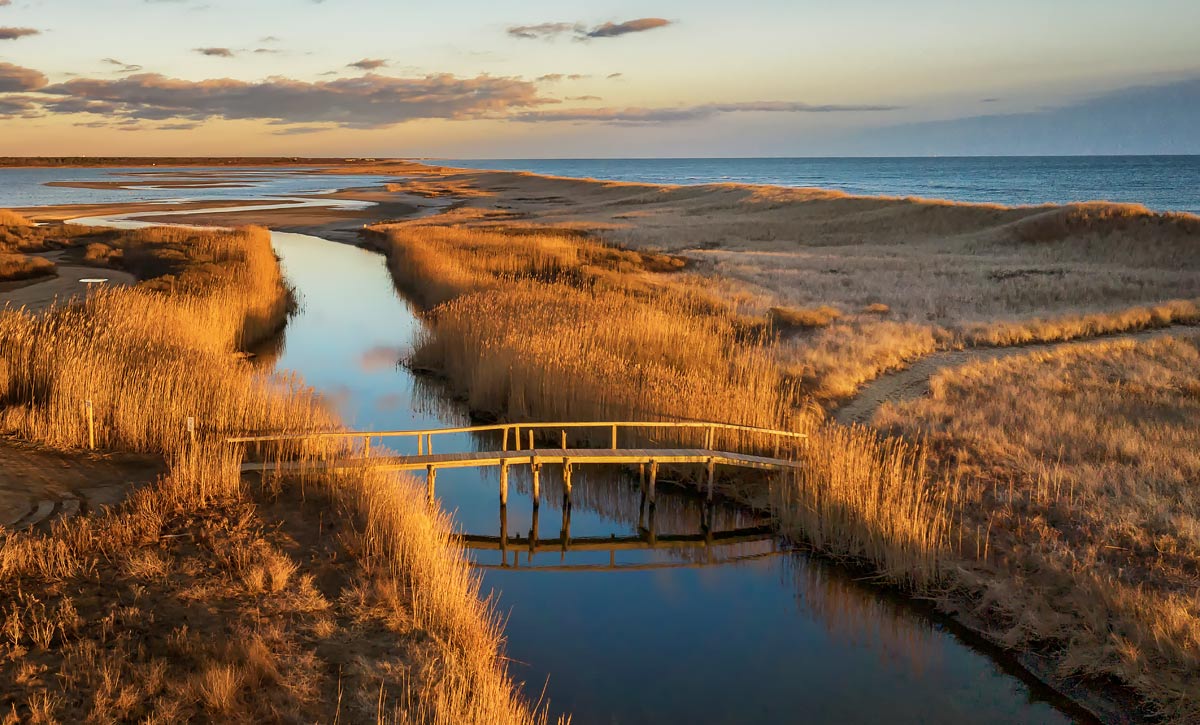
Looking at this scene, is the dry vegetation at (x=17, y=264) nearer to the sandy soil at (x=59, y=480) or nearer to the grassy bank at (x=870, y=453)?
the grassy bank at (x=870, y=453)

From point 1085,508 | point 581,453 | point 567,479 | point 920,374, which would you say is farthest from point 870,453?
point 920,374

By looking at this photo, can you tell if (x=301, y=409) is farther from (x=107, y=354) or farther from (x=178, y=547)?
(x=178, y=547)

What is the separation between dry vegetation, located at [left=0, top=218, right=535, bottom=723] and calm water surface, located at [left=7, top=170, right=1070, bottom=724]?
0.92m

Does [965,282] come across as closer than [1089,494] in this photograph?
No

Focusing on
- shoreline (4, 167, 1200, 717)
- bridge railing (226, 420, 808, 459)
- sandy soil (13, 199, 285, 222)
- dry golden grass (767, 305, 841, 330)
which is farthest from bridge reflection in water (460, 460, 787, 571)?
sandy soil (13, 199, 285, 222)

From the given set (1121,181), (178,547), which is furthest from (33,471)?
(1121,181)

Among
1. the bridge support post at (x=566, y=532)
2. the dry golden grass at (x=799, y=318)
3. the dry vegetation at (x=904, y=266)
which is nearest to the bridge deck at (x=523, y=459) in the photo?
the bridge support post at (x=566, y=532)

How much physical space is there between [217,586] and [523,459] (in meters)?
4.80

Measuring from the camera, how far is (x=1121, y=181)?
362ft

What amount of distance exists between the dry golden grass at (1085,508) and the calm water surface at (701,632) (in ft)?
2.60

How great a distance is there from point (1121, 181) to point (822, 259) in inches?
3779

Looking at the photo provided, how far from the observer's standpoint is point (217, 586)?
25.1 feet

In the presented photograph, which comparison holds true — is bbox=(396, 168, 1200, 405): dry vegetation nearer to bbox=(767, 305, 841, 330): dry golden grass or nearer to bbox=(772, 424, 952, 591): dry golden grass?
bbox=(767, 305, 841, 330): dry golden grass

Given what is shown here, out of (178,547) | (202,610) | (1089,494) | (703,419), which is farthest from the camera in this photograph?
(703,419)
